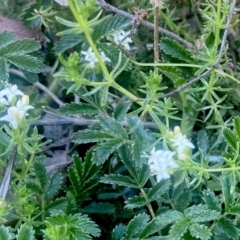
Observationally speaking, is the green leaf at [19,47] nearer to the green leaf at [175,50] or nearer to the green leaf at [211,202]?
the green leaf at [175,50]

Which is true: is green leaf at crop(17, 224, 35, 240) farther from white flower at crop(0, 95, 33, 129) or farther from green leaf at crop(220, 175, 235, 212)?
green leaf at crop(220, 175, 235, 212)

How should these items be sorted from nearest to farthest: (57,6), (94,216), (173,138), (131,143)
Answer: (173,138), (131,143), (94,216), (57,6)

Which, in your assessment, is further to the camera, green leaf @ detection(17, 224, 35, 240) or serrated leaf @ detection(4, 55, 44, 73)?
serrated leaf @ detection(4, 55, 44, 73)

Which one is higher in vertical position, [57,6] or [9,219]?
[57,6]

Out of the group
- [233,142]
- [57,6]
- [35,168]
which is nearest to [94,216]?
[35,168]

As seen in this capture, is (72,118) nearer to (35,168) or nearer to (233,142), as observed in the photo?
(35,168)

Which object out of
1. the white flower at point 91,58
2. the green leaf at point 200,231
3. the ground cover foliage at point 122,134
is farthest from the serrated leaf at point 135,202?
the white flower at point 91,58

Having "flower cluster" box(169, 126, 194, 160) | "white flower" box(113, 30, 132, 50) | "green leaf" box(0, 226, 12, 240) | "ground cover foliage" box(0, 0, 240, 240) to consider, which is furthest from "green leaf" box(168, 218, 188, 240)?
"white flower" box(113, 30, 132, 50)
